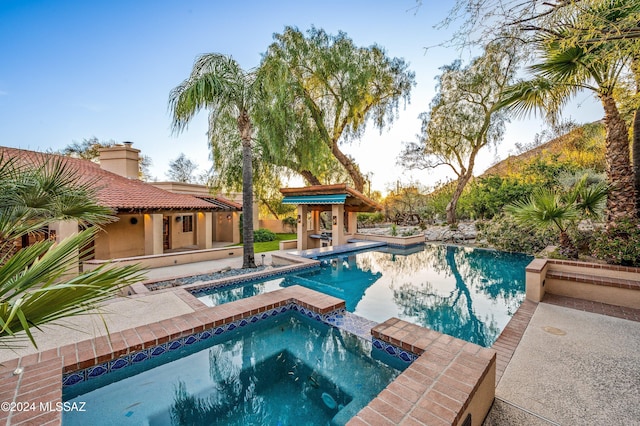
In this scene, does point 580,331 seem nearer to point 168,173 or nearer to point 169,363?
point 169,363

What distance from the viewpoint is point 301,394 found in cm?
400

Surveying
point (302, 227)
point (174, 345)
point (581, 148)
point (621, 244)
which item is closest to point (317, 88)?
point (302, 227)

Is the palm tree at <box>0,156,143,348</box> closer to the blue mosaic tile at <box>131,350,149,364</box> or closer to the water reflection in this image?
the blue mosaic tile at <box>131,350,149,364</box>

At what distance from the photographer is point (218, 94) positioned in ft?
31.2

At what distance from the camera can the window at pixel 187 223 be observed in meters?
19.8

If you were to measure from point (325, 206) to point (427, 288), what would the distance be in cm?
923

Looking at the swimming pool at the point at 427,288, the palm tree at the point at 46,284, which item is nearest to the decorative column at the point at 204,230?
the swimming pool at the point at 427,288

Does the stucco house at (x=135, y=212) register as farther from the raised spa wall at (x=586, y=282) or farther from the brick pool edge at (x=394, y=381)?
the raised spa wall at (x=586, y=282)

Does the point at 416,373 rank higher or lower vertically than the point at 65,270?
lower

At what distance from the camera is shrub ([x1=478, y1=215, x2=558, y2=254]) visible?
13.5 metres

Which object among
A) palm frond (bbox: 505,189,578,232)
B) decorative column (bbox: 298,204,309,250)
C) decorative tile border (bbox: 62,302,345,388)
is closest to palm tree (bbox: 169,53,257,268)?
decorative column (bbox: 298,204,309,250)

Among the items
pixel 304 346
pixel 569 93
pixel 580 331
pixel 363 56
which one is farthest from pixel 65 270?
pixel 363 56

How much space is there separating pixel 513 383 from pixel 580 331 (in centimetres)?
275

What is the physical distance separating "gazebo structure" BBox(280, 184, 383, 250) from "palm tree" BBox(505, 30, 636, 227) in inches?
331
